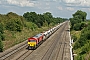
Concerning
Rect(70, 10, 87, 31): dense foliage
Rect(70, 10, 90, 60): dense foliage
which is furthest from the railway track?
Rect(70, 10, 87, 31): dense foliage

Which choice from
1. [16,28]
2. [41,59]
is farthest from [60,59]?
[16,28]

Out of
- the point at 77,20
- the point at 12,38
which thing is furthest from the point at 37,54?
the point at 77,20

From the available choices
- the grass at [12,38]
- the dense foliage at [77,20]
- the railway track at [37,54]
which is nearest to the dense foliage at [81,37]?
the dense foliage at [77,20]

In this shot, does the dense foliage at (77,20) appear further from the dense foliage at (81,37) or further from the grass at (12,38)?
the grass at (12,38)

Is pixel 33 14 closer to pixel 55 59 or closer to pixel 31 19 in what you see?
pixel 31 19

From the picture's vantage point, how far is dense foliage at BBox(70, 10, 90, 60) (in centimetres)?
3358

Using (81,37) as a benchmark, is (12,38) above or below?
below

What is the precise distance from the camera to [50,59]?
35875 millimetres

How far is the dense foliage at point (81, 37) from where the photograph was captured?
110 ft

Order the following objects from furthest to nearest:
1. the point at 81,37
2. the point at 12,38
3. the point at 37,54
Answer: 1. the point at 12,38
2. the point at 81,37
3. the point at 37,54

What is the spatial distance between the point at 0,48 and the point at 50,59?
472 inches

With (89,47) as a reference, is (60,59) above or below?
below

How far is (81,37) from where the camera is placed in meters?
44.3

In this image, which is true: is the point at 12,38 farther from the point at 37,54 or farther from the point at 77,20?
the point at 77,20
